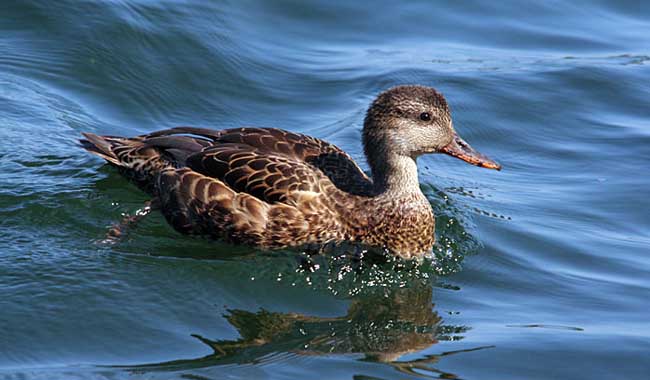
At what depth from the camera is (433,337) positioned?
7410 mm

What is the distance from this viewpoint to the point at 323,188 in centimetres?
846

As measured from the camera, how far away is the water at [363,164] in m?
7.13

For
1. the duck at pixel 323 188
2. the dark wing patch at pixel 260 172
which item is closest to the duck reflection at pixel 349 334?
the duck at pixel 323 188

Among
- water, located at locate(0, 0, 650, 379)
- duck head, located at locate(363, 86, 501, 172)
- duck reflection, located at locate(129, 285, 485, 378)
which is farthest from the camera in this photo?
duck head, located at locate(363, 86, 501, 172)

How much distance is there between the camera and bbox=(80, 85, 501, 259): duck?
27.5ft

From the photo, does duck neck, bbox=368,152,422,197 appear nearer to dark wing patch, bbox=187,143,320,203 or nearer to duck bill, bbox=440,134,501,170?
duck bill, bbox=440,134,501,170

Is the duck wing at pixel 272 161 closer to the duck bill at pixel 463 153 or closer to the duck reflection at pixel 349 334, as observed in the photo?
the duck bill at pixel 463 153

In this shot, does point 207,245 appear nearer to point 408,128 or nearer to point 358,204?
point 358,204

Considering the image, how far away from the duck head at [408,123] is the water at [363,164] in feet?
3.15

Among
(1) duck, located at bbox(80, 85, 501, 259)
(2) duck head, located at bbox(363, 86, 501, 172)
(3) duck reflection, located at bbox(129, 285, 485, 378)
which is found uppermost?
(2) duck head, located at bbox(363, 86, 501, 172)

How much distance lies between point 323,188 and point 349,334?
1495mm

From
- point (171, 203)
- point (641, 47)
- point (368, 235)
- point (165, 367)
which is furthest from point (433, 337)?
point (641, 47)

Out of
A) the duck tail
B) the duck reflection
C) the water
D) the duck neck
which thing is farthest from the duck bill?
the duck tail

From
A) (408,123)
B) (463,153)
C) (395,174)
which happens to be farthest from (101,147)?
(463,153)
